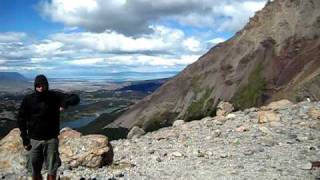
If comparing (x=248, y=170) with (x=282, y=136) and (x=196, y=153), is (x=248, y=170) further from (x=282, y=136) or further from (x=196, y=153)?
(x=282, y=136)

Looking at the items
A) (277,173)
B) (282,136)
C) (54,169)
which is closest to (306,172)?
(277,173)

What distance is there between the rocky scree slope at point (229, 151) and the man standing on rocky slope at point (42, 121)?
4.42 metres

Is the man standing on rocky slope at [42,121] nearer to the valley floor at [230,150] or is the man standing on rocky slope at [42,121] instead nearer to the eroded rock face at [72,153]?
the valley floor at [230,150]

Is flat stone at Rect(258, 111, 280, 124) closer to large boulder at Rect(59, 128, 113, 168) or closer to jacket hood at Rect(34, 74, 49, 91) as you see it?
large boulder at Rect(59, 128, 113, 168)

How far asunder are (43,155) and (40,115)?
123 cm

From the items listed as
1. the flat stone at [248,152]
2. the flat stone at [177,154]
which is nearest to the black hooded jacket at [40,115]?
the flat stone at [177,154]

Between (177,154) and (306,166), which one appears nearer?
(306,166)

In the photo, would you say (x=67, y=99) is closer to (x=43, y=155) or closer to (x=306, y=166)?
(x=43, y=155)

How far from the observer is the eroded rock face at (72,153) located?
66.0 feet

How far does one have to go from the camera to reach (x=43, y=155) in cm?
1395

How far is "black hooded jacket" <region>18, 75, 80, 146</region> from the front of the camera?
13.4 metres

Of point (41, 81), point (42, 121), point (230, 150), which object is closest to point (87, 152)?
point (230, 150)

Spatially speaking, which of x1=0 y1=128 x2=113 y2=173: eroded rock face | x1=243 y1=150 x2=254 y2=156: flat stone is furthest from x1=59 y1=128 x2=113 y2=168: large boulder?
x1=243 y1=150 x2=254 y2=156: flat stone

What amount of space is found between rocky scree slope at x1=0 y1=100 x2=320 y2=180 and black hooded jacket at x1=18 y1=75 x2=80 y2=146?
193 inches
